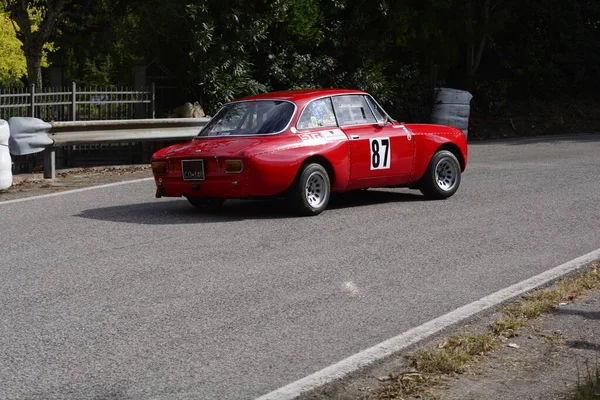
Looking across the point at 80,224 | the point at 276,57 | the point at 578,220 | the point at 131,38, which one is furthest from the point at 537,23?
the point at 80,224

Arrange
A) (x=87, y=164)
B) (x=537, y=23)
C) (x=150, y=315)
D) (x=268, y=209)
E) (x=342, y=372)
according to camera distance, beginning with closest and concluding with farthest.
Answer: (x=342, y=372)
(x=150, y=315)
(x=268, y=209)
(x=87, y=164)
(x=537, y=23)

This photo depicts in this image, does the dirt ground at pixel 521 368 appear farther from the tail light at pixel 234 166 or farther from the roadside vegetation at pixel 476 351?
the tail light at pixel 234 166

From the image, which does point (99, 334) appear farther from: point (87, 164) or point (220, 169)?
point (87, 164)

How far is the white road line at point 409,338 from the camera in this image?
5356mm

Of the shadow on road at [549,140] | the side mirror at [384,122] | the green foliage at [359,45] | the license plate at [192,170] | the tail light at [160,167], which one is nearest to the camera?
the license plate at [192,170]

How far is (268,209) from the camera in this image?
39.5ft

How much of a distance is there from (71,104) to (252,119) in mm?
6300

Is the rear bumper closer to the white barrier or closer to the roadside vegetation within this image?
the white barrier

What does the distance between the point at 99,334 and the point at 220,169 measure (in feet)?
15.8

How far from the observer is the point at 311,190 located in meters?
11.5

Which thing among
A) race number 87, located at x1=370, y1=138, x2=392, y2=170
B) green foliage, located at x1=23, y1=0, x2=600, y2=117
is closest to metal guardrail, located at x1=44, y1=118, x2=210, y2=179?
green foliage, located at x1=23, y1=0, x2=600, y2=117

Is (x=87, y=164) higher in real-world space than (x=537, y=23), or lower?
lower

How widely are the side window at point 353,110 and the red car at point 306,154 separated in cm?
1

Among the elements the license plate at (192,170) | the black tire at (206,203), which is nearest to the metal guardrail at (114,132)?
the black tire at (206,203)
